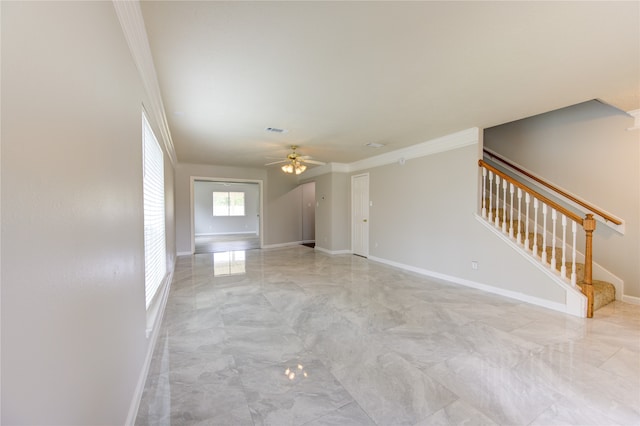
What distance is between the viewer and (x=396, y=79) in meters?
2.54

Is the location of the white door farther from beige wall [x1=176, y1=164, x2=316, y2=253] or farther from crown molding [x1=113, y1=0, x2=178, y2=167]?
crown molding [x1=113, y1=0, x2=178, y2=167]

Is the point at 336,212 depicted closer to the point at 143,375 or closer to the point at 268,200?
the point at 268,200

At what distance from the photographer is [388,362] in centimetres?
218

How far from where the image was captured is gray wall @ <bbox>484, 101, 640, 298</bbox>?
357cm

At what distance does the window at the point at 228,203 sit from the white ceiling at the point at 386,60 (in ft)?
27.6

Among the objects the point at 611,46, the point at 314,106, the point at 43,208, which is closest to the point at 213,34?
the point at 314,106

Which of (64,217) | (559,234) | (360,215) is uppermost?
(64,217)

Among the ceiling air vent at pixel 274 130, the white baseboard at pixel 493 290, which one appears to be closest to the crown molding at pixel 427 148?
the white baseboard at pixel 493 290

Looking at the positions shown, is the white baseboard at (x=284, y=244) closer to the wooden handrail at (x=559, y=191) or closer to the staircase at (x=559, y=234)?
the staircase at (x=559, y=234)

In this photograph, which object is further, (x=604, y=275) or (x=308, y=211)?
(x=308, y=211)

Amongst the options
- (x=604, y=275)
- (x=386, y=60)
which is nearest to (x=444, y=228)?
(x=604, y=275)

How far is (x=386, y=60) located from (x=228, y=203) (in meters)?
11.0

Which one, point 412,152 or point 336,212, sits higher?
point 412,152

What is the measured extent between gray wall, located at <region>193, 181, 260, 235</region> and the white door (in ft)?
18.3
